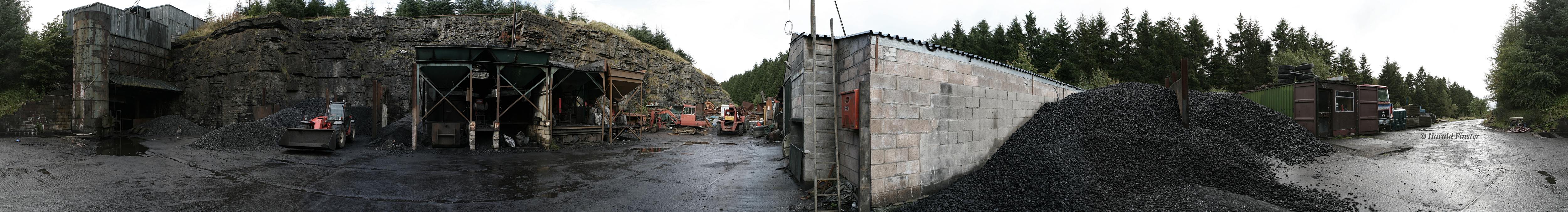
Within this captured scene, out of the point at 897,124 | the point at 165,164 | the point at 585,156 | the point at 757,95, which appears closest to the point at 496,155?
the point at 585,156

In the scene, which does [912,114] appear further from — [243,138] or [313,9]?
[313,9]

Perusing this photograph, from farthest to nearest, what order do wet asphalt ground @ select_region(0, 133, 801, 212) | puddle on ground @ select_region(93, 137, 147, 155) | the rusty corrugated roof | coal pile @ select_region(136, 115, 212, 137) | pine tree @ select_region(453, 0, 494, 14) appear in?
pine tree @ select_region(453, 0, 494, 14)
the rusty corrugated roof
coal pile @ select_region(136, 115, 212, 137)
puddle on ground @ select_region(93, 137, 147, 155)
wet asphalt ground @ select_region(0, 133, 801, 212)

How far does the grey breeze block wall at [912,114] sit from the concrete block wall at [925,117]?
0.4 inches

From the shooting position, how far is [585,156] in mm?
13961

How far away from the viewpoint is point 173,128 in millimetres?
23594

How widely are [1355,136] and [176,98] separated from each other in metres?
45.6

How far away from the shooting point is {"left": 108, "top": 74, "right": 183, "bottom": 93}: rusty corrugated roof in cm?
2472

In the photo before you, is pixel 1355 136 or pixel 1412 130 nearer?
pixel 1355 136

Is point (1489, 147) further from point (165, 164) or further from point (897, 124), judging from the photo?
point (165, 164)

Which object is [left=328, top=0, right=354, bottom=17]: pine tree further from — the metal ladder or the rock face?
the metal ladder

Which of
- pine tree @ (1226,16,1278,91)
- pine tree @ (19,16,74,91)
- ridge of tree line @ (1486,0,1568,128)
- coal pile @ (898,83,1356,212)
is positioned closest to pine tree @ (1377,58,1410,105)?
pine tree @ (1226,16,1278,91)

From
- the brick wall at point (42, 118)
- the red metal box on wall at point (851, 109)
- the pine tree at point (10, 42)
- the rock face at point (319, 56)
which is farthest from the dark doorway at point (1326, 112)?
the pine tree at point (10, 42)

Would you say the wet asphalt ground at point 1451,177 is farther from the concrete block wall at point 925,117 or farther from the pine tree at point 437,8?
the pine tree at point 437,8

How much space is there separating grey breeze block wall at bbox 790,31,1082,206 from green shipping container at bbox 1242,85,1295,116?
976cm
